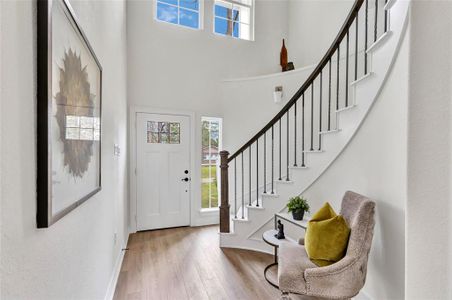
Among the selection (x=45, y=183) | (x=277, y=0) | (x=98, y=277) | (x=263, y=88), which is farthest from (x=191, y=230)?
(x=277, y=0)

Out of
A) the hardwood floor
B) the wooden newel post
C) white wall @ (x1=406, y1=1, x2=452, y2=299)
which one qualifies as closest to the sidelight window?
the hardwood floor

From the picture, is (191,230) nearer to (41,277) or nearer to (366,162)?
(366,162)

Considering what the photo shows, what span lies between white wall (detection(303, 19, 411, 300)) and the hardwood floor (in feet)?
2.95

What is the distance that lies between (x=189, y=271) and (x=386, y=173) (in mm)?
2102

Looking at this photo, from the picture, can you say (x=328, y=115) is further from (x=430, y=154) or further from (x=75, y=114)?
(x=75, y=114)

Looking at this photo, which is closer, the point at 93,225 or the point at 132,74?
the point at 93,225

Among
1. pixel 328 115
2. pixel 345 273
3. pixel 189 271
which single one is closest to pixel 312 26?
pixel 328 115

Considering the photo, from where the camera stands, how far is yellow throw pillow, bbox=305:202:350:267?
5.84ft

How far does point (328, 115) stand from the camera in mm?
3051

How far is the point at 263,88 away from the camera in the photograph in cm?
409

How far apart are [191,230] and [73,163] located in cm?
309

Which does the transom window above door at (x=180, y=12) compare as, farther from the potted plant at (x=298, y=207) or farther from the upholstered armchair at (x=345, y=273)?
the upholstered armchair at (x=345, y=273)

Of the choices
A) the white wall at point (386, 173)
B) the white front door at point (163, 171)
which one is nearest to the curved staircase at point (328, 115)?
the white wall at point (386, 173)

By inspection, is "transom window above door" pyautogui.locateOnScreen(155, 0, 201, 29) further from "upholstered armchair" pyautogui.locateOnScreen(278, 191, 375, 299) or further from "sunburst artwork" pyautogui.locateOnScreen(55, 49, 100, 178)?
"upholstered armchair" pyautogui.locateOnScreen(278, 191, 375, 299)
